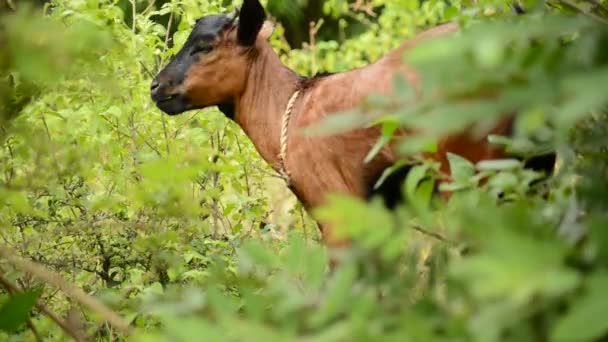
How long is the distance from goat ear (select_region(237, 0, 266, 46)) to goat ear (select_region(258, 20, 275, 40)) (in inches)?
4.4

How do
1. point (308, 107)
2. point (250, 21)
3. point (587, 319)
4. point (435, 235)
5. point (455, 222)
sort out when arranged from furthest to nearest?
point (250, 21) → point (308, 107) → point (435, 235) → point (455, 222) → point (587, 319)

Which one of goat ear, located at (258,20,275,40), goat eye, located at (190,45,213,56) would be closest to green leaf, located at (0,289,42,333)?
goat eye, located at (190,45,213,56)

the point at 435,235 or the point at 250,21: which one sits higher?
the point at 435,235

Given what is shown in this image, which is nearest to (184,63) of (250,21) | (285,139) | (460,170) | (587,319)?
(250,21)

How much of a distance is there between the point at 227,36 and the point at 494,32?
12.6ft

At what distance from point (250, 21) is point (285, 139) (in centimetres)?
54

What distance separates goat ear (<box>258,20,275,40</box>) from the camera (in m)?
4.97

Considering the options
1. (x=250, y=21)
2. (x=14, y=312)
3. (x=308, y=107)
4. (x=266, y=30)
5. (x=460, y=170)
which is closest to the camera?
(x=14, y=312)

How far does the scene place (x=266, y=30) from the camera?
5043 millimetres

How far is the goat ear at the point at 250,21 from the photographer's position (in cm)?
473

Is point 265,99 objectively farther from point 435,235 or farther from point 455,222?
point 455,222

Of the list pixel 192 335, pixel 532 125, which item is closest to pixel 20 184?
pixel 192 335

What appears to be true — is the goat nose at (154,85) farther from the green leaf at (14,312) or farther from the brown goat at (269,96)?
the green leaf at (14,312)

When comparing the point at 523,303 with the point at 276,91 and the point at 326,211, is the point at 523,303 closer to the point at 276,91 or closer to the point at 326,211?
the point at 326,211
